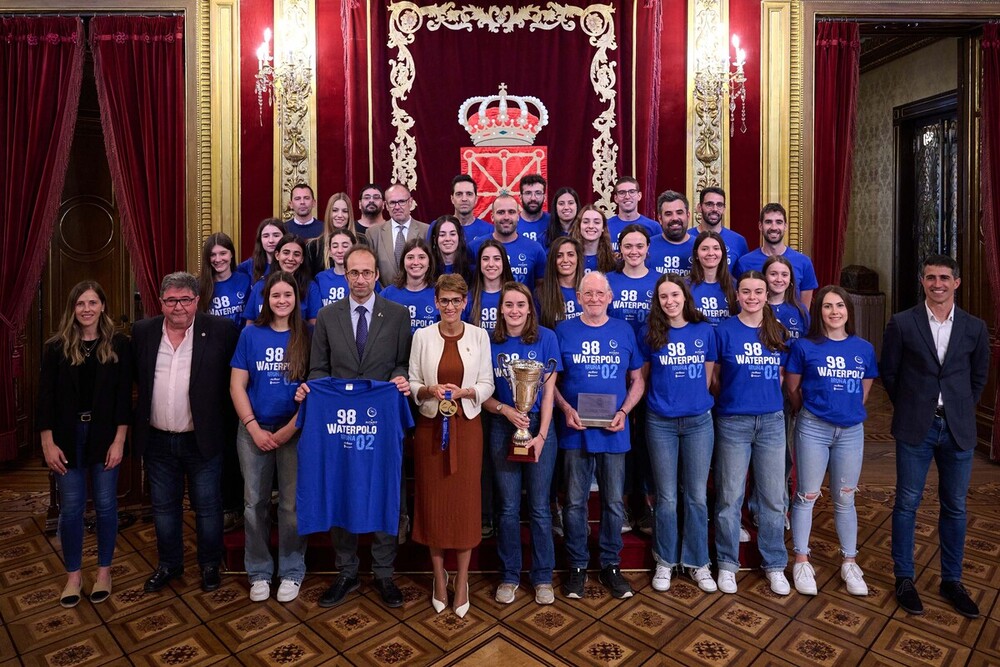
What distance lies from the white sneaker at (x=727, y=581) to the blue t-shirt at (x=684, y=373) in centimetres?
90

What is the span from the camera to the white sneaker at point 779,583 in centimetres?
386

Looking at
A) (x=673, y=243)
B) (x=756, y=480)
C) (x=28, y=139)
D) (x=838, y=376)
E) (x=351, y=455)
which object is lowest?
(x=756, y=480)

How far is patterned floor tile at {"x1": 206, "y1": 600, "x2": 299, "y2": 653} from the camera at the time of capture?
11.3ft

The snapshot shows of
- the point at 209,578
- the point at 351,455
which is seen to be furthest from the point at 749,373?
the point at 209,578

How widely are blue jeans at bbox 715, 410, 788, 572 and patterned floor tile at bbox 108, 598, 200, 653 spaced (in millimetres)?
2763

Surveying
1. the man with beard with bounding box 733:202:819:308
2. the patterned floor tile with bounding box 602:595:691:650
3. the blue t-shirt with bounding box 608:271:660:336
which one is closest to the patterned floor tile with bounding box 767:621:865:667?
the patterned floor tile with bounding box 602:595:691:650

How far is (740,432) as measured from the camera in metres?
3.88

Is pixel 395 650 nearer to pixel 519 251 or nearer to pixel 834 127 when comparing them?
pixel 519 251

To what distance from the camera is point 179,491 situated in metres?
3.95

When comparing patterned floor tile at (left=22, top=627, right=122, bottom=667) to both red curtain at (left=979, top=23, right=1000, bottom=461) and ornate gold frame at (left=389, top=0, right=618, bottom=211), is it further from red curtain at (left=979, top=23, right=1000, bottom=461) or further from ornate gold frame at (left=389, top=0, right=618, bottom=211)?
red curtain at (left=979, top=23, right=1000, bottom=461)

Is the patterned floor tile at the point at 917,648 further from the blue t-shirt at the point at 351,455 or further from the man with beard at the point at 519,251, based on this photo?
the man with beard at the point at 519,251

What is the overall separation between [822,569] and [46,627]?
4.10 m

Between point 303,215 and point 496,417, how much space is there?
7.96 ft

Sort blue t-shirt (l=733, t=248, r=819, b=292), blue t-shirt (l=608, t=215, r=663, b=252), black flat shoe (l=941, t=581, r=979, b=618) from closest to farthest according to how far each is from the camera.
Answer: black flat shoe (l=941, t=581, r=979, b=618)
blue t-shirt (l=733, t=248, r=819, b=292)
blue t-shirt (l=608, t=215, r=663, b=252)
